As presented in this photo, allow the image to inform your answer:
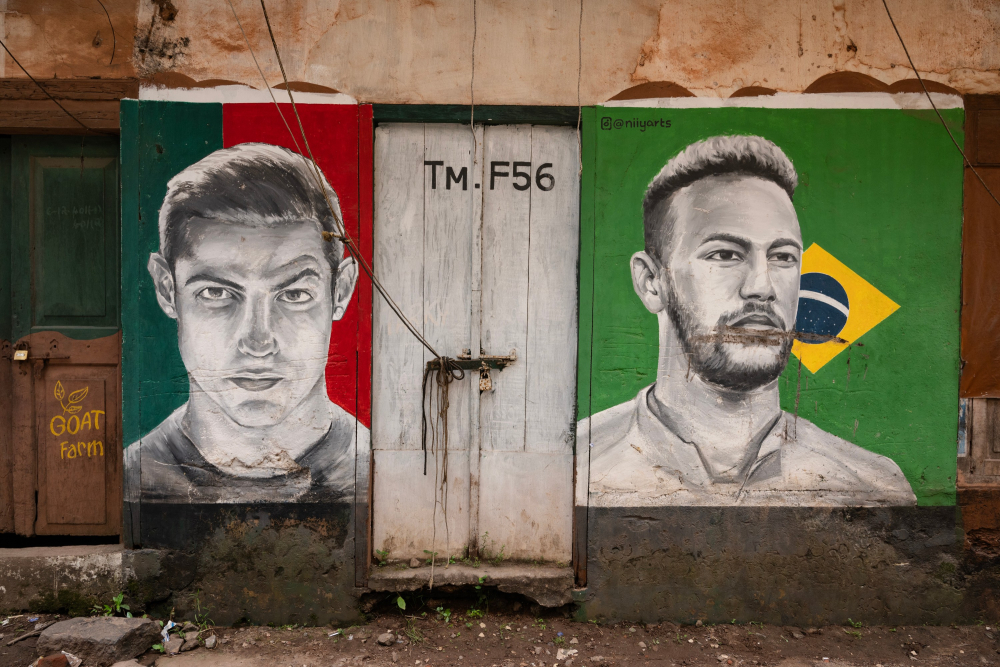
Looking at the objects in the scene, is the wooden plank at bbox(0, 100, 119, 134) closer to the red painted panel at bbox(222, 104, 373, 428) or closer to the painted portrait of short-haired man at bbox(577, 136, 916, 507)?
the red painted panel at bbox(222, 104, 373, 428)

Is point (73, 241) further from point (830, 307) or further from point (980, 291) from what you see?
point (980, 291)

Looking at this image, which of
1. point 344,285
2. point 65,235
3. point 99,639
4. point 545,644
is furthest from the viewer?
point 65,235

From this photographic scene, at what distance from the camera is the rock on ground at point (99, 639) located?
9.07ft

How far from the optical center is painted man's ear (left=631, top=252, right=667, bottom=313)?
309 cm

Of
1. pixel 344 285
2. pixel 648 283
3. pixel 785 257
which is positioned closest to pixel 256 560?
pixel 344 285

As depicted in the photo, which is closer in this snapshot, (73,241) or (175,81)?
(175,81)

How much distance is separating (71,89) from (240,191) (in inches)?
38.0

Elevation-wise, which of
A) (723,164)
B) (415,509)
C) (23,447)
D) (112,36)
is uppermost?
(112,36)

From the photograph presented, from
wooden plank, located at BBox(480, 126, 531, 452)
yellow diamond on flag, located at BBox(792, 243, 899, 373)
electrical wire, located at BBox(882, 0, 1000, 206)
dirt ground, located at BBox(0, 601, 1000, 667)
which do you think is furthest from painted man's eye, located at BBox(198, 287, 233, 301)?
electrical wire, located at BBox(882, 0, 1000, 206)

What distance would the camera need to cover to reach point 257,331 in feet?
10.1

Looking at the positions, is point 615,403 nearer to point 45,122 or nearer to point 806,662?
point 806,662

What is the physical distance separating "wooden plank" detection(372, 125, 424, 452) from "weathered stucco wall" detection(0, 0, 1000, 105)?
26 centimetres

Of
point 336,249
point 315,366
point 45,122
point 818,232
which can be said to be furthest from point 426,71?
point 818,232

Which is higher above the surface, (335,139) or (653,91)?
(653,91)
